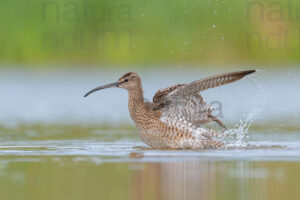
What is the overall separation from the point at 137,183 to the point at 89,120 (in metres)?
7.34

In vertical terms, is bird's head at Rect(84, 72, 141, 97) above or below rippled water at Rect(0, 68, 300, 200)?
above

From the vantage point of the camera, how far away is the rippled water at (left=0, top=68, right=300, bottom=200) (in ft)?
25.2

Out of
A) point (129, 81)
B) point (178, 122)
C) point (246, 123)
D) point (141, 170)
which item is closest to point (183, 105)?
point (178, 122)

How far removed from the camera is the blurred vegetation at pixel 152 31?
72.9 feet

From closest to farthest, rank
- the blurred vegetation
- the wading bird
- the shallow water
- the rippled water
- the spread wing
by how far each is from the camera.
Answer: the shallow water, the rippled water, the spread wing, the wading bird, the blurred vegetation

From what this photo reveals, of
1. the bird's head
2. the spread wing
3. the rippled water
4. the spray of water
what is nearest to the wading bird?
the spread wing

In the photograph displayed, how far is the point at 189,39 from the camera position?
2292 centimetres

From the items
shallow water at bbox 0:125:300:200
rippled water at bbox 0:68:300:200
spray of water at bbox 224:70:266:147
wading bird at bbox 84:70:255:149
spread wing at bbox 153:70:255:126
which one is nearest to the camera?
shallow water at bbox 0:125:300:200

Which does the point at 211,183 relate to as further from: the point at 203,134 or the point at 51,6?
the point at 51,6

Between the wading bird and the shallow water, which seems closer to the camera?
the shallow water

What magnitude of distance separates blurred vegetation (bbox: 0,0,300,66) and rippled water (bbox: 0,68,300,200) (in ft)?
12.9

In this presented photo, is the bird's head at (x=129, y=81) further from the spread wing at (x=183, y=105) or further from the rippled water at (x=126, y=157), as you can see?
the rippled water at (x=126, y=157)

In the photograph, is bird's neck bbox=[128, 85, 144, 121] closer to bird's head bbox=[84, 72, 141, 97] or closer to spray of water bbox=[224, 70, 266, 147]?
bird's head bbox=[84, 72, 141, 97]

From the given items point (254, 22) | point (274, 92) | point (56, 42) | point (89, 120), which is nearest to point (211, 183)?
point (89, 120)
